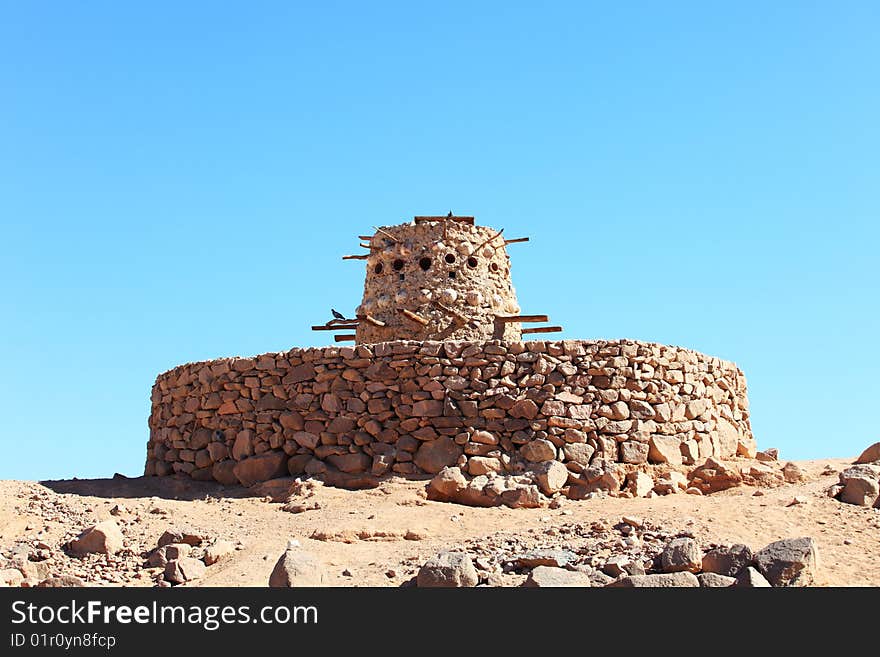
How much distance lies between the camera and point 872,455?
10.5 m

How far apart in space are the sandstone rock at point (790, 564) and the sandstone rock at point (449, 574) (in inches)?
84.5

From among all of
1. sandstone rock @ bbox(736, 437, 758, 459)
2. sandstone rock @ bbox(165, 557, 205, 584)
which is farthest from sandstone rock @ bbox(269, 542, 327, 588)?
sandstone rock @ bbox(736, 437, 758, 459)

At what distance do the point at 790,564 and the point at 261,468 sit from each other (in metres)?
7.51

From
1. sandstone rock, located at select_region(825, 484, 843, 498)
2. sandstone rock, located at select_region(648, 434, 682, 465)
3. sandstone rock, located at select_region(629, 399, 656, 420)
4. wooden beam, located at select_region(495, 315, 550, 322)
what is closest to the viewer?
sandstone rock, located at select_region(825, 484, 843, 498)

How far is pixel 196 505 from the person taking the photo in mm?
11266

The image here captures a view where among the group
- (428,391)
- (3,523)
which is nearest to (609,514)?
(428,391)

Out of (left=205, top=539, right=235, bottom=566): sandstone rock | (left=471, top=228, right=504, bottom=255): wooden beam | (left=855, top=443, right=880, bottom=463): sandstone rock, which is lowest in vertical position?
(left=205, top=539, right=235, bottom=566): sandstone rock

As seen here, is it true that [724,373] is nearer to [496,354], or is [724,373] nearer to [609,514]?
[496,354]

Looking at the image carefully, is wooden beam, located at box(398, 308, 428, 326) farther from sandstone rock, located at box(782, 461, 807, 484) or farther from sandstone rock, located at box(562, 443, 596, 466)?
sandstone rock, located at box(782, 461, 807, 484)

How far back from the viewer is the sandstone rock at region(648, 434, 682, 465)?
11.6 metres

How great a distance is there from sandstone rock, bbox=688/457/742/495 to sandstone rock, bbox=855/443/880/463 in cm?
144

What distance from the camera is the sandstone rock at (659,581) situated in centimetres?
634

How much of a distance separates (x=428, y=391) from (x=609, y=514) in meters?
3.19

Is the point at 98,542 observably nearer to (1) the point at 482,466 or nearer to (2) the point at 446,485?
(2) the point at 446,485
